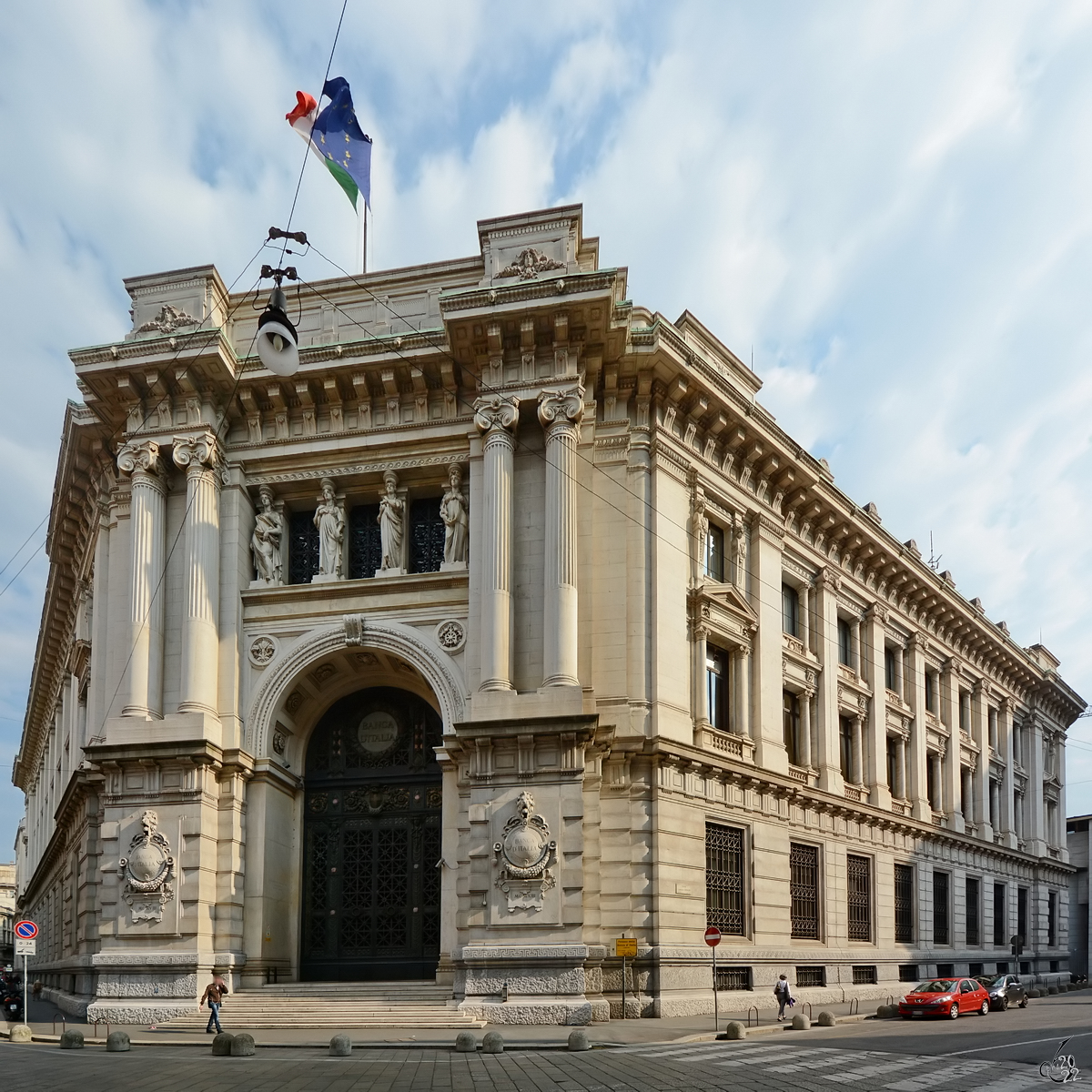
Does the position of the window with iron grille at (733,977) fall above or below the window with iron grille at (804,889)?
below

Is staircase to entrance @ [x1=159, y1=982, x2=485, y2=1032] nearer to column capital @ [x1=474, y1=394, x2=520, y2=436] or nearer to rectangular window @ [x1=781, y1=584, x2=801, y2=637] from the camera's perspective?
column capital @ [x1=474, y1=394, x2=520, y2=436]

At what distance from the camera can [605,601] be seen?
32562mm

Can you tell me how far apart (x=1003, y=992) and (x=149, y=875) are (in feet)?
90.0

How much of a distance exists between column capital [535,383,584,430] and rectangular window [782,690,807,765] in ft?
42.7

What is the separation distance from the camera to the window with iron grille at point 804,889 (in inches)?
1484

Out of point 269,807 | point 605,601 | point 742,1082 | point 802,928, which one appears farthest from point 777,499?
point 742,1082

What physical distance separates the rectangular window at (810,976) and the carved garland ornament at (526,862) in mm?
11874

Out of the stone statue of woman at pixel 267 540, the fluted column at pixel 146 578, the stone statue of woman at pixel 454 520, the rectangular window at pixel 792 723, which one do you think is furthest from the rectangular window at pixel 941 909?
the fluted column at pixel 146 578

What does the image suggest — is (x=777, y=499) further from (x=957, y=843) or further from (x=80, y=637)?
(x=80, y=637)

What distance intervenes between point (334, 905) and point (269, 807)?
3.45 m

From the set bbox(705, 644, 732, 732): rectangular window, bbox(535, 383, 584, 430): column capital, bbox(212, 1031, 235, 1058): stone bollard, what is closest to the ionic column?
bbox(535, 383, 584, 430): column capital

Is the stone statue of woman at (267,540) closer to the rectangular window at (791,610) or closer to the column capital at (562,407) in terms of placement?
the column capital at (562,407)

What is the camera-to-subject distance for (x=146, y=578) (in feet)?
110

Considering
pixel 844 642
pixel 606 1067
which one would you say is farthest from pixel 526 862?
pixel 844 642
